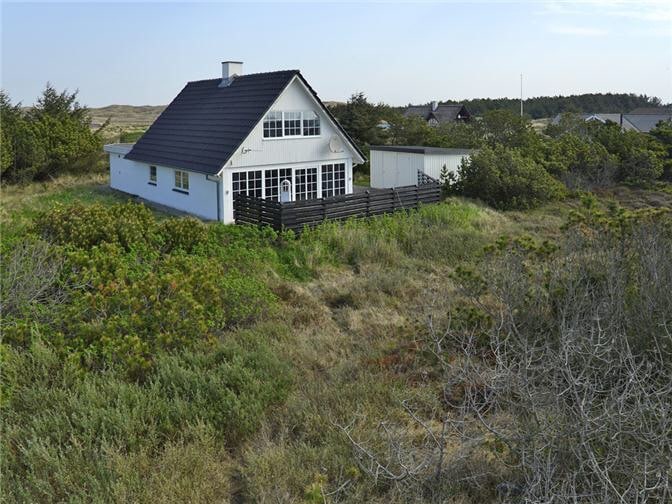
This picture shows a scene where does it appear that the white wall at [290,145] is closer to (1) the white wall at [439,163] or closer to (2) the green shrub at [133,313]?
(1) the white wall at [439,163]

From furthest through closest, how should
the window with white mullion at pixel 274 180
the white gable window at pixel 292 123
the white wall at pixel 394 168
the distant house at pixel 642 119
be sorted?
the distant house at pixel 642 119
the white wall at pixel 394 168
the white gable window at pixel 292 123
the window with white mullion at pixel 274 180

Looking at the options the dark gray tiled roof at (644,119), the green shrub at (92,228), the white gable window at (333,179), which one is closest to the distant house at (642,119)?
the dark gray tiled roof at (644,119)

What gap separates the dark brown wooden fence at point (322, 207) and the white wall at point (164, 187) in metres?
1.18

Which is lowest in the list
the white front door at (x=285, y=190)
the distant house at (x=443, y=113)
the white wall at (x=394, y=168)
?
the white front door at (x=285, y=190)

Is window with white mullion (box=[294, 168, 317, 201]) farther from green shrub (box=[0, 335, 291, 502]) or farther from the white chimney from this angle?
green shrub (box=[0, 335, 291, 502])

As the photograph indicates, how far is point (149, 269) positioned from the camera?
456 inches

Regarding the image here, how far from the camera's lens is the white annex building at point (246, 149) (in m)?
19.5

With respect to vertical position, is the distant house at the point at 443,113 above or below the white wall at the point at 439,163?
above

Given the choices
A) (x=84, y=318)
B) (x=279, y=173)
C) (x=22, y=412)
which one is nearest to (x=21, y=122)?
(x=279, y=173)

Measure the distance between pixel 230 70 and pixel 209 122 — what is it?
107 inches

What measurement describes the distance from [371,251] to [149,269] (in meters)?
5.92

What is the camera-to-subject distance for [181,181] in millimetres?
21469

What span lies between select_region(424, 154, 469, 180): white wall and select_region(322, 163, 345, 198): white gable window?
3.55 m

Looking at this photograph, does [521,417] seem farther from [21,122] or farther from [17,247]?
[21,122]
